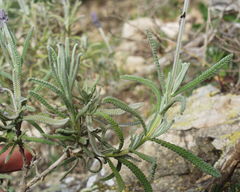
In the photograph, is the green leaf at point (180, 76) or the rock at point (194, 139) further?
the rock at point (194, 139)

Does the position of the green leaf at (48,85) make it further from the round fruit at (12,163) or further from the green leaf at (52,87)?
the round fruit at (12,163)

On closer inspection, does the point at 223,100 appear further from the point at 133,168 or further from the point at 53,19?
the point at 53,19

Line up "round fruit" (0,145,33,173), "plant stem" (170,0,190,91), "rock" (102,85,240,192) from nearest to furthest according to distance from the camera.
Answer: "plant stem" (170,0,190,91) < "round fruit" (0,145,33,173) < "rock" (102,85,240,192)

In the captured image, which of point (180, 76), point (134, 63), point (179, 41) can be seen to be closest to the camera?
point (179, 41)

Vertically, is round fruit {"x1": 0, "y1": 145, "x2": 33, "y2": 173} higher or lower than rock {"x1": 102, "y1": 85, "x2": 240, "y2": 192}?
higher

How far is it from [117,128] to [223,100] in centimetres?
105

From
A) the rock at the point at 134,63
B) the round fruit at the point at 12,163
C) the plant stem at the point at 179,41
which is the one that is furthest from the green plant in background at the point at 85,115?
the rock at the point at 134,63

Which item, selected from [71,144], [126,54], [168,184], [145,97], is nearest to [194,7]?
[126,54]

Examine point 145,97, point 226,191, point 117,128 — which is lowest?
point 145,97

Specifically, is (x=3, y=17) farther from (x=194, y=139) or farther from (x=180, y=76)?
(x=194, y=139)

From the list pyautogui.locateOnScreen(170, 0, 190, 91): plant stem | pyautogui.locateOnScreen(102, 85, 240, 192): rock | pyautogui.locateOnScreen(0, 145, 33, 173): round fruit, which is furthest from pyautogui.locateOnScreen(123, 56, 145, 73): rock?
pyautogui.locateOnScreen(170, 0, 190, 91): plant stem

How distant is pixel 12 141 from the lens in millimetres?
1285

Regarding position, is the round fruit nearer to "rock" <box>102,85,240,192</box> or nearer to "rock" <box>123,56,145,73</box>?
"rock" <box>102,85,240,192</box>

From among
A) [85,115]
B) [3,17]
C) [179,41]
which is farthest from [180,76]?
[3,17]
